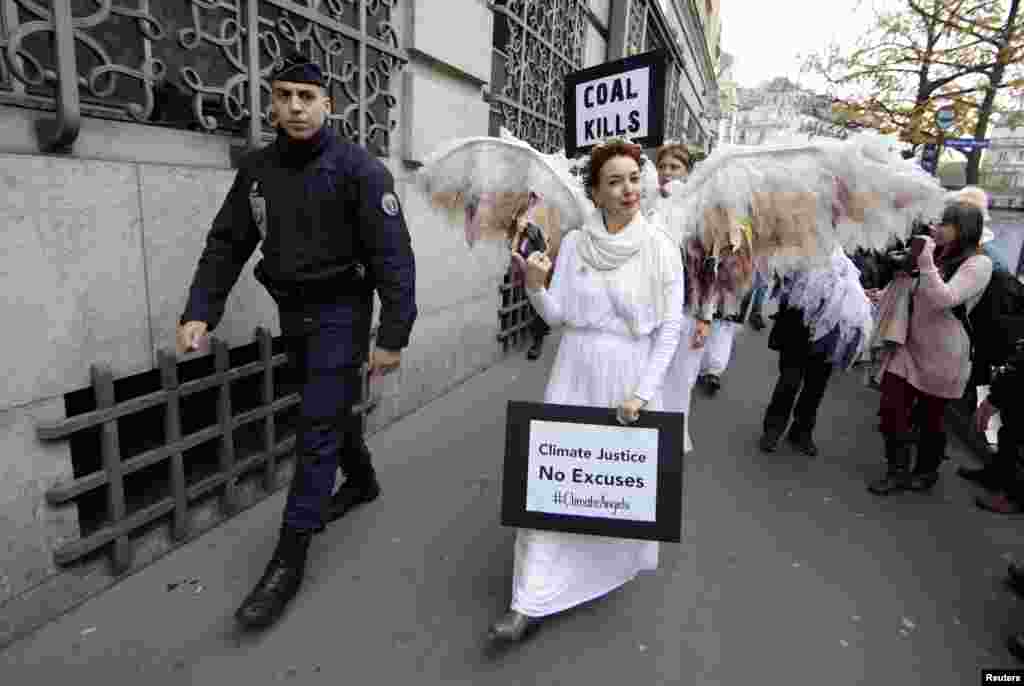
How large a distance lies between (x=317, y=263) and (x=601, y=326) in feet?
3.75

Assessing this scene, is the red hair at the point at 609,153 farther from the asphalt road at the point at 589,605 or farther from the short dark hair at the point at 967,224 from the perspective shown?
the short dark hair at the point at 967,224

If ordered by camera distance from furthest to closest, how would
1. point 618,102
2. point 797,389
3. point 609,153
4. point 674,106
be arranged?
point 674,106 < point 797,389 < point 618,102 < point 609,153

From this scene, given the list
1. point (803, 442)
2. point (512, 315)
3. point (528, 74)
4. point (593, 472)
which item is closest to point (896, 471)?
point (803, 442)

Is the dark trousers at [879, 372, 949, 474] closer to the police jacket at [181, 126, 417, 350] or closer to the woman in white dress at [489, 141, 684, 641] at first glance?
the woman in white dress at [489, 141, 684, 641]

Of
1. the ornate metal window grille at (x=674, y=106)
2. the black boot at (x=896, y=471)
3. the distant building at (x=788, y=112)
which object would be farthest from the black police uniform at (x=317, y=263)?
the ornate metal window grille at (x=674, y=106)

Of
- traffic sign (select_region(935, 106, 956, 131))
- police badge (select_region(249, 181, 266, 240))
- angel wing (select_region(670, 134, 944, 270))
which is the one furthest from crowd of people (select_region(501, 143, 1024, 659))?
traffic sign (select_region(935, 106, 956, 131))

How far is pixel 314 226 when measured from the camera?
2514mm

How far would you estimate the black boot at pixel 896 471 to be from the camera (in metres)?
3.99

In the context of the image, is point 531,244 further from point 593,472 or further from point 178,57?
point 178,57

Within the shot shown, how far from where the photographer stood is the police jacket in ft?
8.20

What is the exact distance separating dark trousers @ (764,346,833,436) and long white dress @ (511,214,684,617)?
2464mm

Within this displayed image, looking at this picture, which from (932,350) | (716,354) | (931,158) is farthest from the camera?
(931,158)

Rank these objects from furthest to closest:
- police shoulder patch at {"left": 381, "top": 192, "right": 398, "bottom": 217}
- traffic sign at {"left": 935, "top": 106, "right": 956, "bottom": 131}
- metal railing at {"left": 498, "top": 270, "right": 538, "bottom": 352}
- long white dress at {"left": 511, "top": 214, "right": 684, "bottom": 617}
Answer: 1. traffic sign at {"left": 935, "top": 106, "right": 956, "bottom": 131}
2. metal railing at {"left": 498, "top": 270, "right": 538, "bottom": 352}
3. police shoulder patch at {"left": 381, "top": 192, "right": 398, "bottom": 217}
4. long white dress at {"left": 511, "top": 214, "right": 684, "bottom": 617}

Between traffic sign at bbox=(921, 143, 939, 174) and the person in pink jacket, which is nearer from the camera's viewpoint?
the person in pink jacket
